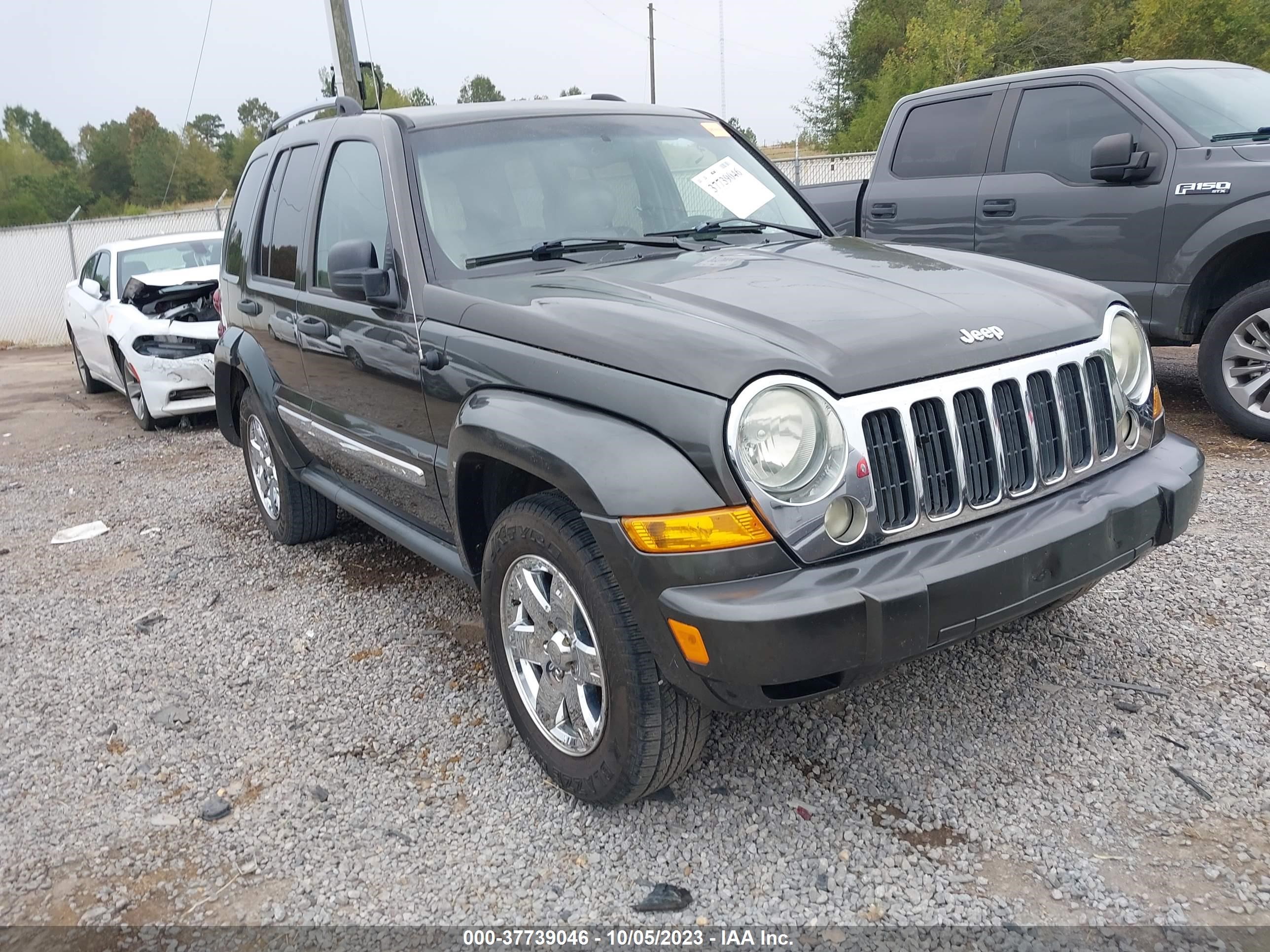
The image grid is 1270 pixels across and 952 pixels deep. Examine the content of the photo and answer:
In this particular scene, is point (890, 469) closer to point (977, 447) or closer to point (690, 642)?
point (977, 447)

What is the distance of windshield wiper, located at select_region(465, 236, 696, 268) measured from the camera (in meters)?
3.22

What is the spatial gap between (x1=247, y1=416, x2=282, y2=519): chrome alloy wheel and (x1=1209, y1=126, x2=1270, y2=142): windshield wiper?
17.3 feet

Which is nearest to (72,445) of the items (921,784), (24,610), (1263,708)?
(24,610)

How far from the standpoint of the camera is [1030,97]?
6.10 m

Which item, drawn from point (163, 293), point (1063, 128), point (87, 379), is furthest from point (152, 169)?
point (1063, 128)

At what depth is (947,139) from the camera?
654cm

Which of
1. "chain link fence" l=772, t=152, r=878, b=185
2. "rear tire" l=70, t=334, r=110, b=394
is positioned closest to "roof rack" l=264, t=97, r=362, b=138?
"rear tire" l=70, t=334, r=110, b=394

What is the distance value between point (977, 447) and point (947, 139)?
15.8ft

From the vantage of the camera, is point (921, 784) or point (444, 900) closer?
point (444, 900)

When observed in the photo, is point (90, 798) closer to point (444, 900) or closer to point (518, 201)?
point (444, 900)

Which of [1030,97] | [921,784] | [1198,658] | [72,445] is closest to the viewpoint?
[921,784]

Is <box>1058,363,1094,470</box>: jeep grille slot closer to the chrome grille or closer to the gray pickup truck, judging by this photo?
the chrome grille

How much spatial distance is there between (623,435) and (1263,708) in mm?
2131

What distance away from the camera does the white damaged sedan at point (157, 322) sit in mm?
8281
